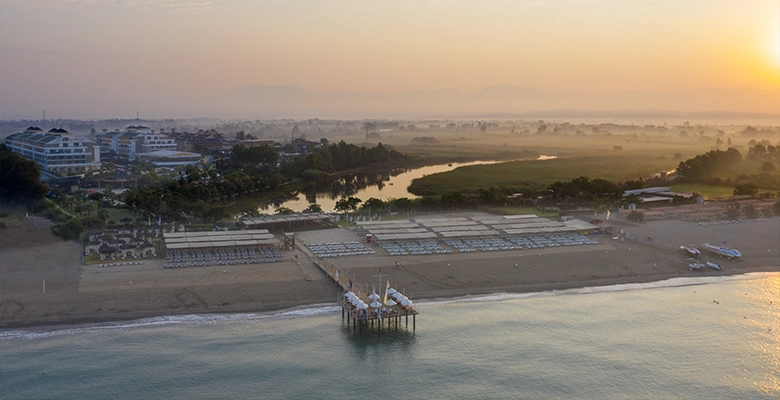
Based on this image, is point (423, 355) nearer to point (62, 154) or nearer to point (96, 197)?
point (96, 197)

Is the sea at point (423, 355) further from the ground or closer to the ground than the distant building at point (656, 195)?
closer to the ground

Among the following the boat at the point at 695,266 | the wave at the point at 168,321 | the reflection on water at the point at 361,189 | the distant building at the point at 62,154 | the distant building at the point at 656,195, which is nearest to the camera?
the wave at the point at 168,321

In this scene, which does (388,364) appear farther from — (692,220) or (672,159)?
(672,159)

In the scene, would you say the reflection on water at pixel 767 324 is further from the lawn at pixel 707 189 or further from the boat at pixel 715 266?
the lawn at pixel 707 189

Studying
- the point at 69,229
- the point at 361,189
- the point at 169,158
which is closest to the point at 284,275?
the point at 69,229

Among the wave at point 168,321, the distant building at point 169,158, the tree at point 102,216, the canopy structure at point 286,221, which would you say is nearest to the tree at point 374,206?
the canopy structure at point 286,221

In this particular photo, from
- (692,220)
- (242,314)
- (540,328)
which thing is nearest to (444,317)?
(540,328)

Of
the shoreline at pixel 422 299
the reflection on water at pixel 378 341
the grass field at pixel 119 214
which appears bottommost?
the reflection on water at pixel 378 341
